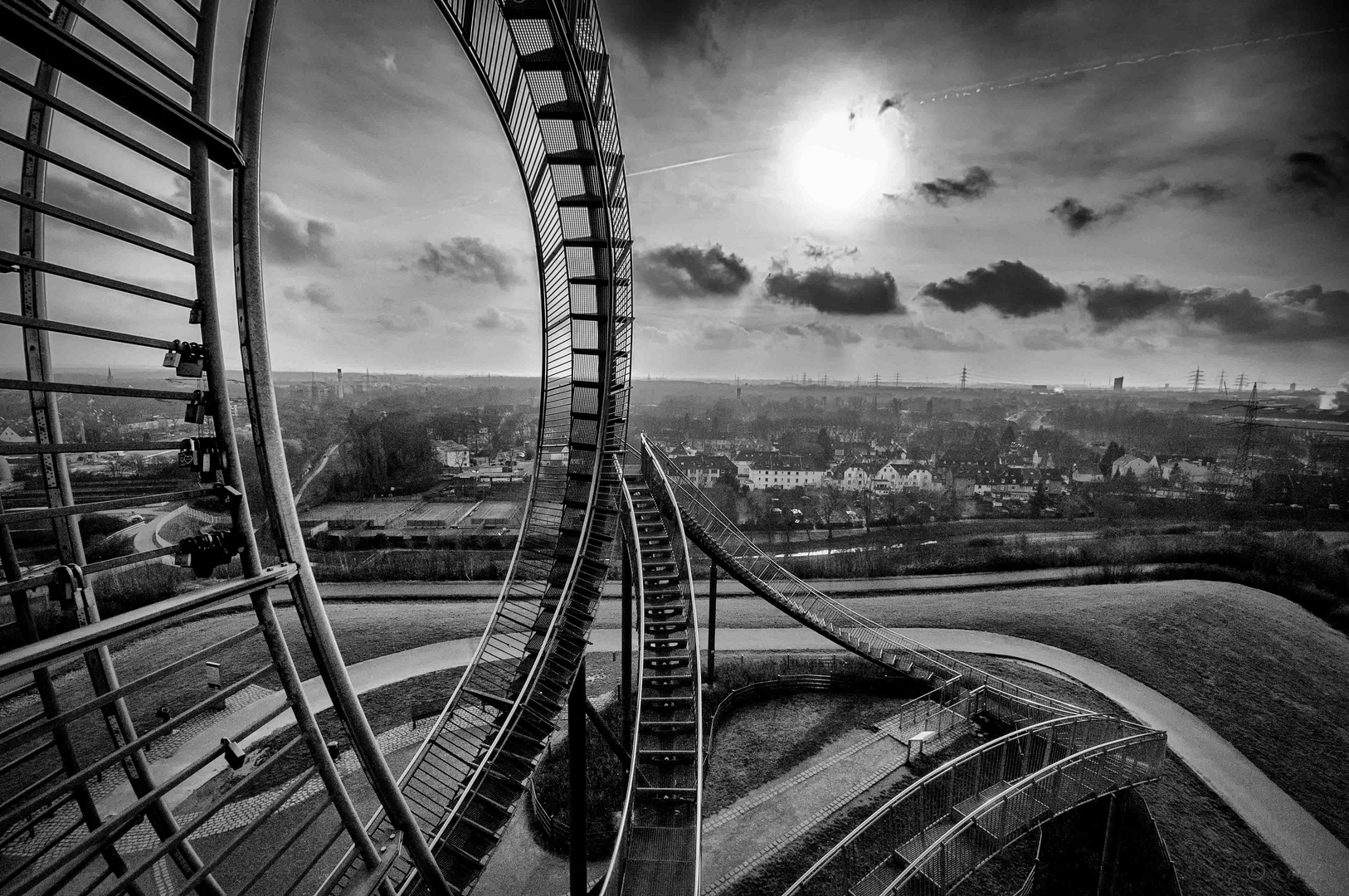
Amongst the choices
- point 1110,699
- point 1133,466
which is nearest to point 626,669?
point 1110,699

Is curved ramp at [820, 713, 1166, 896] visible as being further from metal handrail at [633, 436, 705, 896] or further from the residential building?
the residential building

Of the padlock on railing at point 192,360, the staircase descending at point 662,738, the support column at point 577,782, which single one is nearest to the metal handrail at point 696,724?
the staircase descending at point 662,738

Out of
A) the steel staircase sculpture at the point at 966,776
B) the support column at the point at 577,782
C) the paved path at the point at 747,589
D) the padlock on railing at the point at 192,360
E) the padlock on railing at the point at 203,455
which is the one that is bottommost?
the paved path at the point at 747,589

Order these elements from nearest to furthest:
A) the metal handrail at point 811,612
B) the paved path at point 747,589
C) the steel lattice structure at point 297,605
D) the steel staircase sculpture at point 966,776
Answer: the steel lattice structure at point 297,605 → the steel staircase sculpture at point 966,776 → the metal handrail at point 811,612 → the paved path at point 747,589

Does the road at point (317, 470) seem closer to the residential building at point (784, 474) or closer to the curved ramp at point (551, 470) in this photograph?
the curved ramp at point (551, 470)

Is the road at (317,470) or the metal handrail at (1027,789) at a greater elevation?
the road at (317,470)

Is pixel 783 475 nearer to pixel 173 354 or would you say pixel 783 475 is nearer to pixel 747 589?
pixel 747 589

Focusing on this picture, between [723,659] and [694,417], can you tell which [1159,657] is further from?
[694,417]
